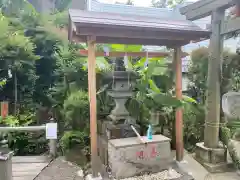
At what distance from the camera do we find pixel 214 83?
396 cm

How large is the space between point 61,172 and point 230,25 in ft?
13.0

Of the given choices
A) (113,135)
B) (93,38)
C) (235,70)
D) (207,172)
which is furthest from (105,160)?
(235,70)

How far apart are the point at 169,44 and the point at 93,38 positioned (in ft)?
5.47

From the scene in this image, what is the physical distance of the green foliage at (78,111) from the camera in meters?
4.71

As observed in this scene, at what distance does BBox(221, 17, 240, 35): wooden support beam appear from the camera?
3450mm

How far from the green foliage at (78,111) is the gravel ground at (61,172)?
94cm

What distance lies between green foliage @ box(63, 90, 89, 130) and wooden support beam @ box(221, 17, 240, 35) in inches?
124

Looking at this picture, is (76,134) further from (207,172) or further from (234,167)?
(234,167)

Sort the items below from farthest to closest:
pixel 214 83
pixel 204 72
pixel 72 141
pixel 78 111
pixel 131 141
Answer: pixel 204 72 → pixel 78 111 → pixel 72 141 → pixel 214 83 → pixel 131 141

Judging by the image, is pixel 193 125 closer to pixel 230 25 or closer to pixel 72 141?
pixel 230 25

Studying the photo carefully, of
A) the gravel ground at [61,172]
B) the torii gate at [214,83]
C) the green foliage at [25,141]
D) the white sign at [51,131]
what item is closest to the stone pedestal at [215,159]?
the torii gate at [214,83]

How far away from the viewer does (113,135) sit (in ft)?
12.6

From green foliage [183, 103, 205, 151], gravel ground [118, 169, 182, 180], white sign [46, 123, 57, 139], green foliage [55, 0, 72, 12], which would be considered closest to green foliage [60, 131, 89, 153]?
white sign [46, 123, 57, 139]

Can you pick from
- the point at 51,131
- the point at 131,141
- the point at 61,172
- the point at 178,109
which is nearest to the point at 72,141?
the point at 51,131
